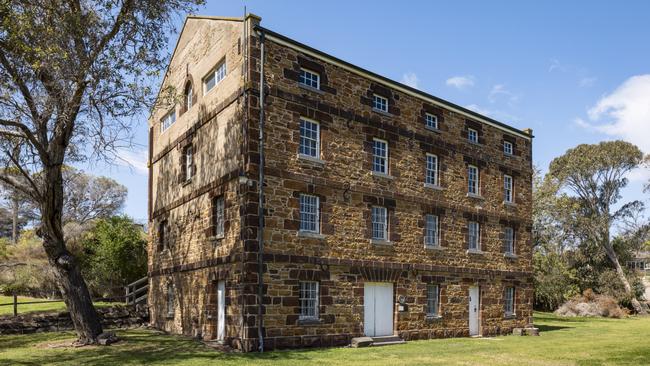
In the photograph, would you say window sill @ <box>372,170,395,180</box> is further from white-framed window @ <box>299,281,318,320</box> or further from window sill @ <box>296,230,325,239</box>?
white-framed window @ <box>299,281,318,320</box>

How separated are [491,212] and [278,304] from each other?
12668 millimetres

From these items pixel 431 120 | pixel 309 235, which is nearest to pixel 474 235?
pixel 431 120

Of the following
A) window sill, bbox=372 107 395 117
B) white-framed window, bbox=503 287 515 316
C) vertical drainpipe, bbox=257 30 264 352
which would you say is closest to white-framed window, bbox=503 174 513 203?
white-framed window, bbox=503 287 515 316

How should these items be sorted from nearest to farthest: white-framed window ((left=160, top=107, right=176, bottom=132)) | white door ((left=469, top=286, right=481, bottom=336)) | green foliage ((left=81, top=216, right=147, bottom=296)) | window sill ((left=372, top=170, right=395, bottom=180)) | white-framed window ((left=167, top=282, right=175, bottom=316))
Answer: window sill ((left=372, top=170, right=395, bottom=180))
white-framed window ((left=167, top=282, right=175, bottom=316))
white door ((left=469, top=286, right=481, bottom=336))
white-framed window ((left=160, top=107, right=176, bottom=132))
green foliage ((left=81, top=216, right=147, bottom=296))

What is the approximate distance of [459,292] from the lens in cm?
2319

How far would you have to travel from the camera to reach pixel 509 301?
86.4 feet

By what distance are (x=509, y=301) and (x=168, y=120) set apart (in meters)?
17.9

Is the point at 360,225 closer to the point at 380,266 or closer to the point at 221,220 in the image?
the point at 380,266

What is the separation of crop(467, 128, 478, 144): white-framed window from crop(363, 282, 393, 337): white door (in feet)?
27.2

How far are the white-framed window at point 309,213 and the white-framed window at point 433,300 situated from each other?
6351 mm

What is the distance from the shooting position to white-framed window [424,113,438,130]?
75.3 feet

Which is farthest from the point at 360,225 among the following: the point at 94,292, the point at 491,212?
the point at 94,292

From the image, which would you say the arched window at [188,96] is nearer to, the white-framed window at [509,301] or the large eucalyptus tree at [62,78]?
the large eucalyptus tree at [62,78]

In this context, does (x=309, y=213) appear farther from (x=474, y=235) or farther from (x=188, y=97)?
(x=474, y=235)
